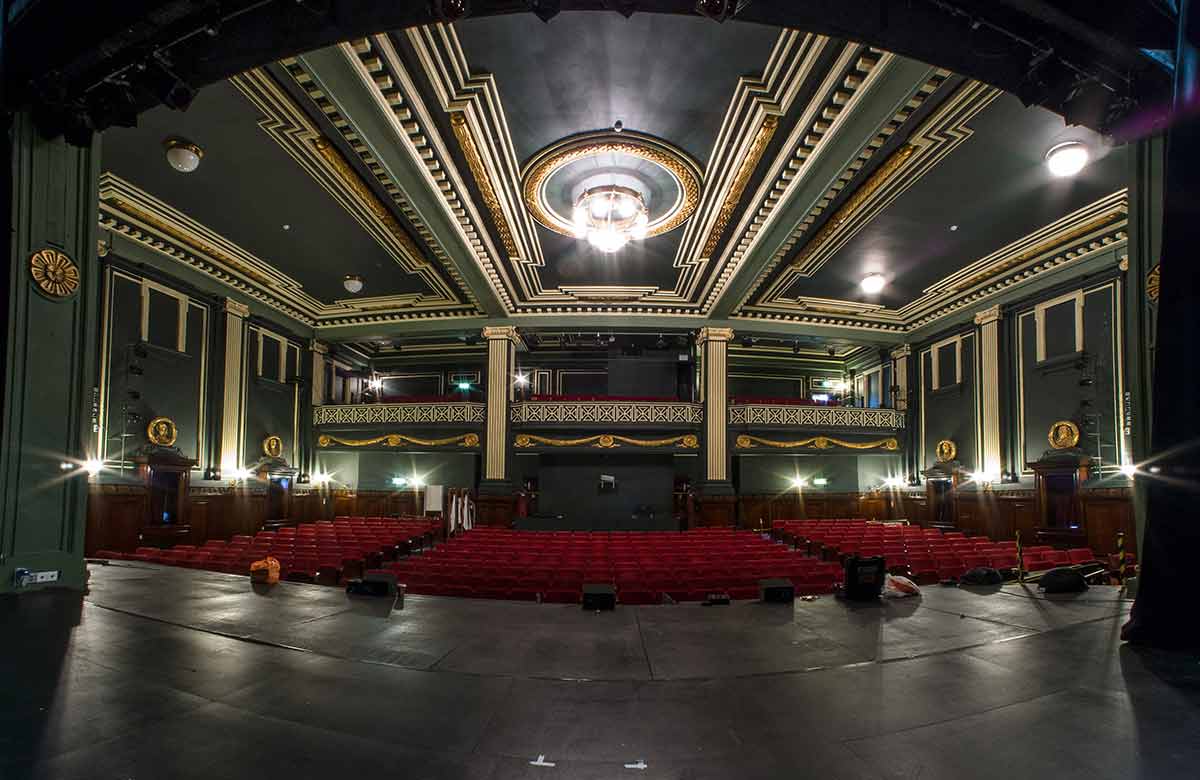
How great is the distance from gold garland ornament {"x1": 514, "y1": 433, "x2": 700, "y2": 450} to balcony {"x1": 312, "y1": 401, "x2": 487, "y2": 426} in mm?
1613

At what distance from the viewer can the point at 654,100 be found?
876 centimetres

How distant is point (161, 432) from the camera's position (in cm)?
1359

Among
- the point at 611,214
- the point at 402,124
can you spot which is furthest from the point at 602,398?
the point at 402,124

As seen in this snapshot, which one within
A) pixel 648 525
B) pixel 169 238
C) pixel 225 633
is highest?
pixel 169 238

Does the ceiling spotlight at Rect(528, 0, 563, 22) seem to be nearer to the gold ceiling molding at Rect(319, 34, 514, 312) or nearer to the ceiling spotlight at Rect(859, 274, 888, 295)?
the gold ceiling molding at Rect(319, 34, 514, 312)

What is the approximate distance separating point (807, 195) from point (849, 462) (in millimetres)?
14733

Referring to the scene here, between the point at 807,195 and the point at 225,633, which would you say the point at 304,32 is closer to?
the point at 225,633

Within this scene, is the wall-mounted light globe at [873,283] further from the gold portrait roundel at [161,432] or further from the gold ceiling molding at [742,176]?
the gold portrait roundel at [161,432]

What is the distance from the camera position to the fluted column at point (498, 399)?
18594 millimetres

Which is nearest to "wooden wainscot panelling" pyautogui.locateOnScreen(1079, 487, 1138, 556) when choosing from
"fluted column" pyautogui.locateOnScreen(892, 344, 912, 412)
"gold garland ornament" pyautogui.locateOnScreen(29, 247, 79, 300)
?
"fluted column" pyautogui.locateOnScreen(892, 344, 912, 412)

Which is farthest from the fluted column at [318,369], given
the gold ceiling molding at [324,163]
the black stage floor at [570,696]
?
the black stage floor at [570,696]

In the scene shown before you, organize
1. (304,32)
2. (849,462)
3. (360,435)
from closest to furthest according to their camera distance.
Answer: (304,32) → (360,435) → (849,462)

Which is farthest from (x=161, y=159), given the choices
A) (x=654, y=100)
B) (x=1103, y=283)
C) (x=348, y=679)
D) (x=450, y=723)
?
(x=1103, y=283)

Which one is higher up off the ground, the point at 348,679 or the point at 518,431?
the point at 518,431
